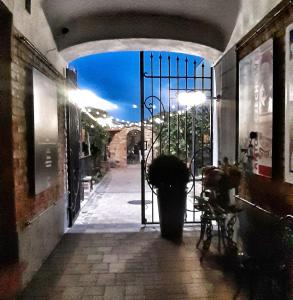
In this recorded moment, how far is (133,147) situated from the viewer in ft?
82.6

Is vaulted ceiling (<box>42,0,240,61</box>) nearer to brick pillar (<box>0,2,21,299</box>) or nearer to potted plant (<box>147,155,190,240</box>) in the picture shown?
brick pillar (<box>0,2,21,299</box>)

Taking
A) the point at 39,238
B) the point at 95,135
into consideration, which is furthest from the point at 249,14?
the point at 95,135

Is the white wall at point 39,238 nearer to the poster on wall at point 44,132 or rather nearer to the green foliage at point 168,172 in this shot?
the poster on wall at point 44,132

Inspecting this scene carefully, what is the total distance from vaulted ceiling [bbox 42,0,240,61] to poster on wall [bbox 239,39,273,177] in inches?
40.8

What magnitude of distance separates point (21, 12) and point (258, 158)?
285 centimetres

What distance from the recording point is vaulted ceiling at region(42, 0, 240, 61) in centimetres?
468

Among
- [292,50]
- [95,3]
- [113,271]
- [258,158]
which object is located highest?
[95,3]

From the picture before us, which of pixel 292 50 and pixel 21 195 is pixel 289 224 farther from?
pixel 21 195

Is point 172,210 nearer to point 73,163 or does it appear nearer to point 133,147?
point 73,163

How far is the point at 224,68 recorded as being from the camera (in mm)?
5195

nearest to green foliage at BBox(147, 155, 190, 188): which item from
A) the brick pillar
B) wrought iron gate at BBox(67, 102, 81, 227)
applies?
wrought iron gate at BBox(67, 102, 81, 227)

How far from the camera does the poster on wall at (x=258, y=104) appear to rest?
3.38m

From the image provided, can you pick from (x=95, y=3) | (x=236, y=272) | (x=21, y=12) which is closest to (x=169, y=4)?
(x=95, y=3)

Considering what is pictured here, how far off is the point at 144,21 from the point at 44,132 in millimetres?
2416
